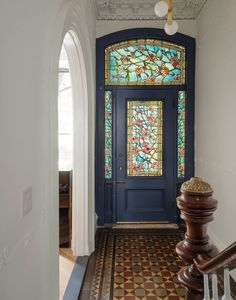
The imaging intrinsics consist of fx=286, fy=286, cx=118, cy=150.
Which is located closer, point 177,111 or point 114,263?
point 114,263

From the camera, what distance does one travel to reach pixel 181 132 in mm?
4449

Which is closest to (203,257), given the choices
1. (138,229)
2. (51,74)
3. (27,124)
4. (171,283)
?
(27,124)

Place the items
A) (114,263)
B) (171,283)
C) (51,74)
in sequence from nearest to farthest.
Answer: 1. (51,74)
2. (171,283)
3. (114,263)

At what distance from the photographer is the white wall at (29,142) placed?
1174 mm

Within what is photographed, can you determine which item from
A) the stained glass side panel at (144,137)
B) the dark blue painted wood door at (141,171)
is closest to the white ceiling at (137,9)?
the dark blue painted wood door at (141,171)

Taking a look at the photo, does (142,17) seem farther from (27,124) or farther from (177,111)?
(27,124)

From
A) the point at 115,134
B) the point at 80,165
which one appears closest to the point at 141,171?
the point at 115,134

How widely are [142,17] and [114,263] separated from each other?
138 inches

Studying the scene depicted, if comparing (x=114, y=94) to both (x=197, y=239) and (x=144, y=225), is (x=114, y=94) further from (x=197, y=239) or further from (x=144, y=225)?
(x=197, y=239)

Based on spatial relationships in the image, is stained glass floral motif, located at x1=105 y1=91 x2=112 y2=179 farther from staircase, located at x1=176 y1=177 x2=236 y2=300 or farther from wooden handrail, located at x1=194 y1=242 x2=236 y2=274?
wooden handrail, located at x1=194 y1=242 x2=236 y2=274

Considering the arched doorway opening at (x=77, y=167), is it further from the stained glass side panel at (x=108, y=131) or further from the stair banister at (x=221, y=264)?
the stair banister at (x=221, y=264)

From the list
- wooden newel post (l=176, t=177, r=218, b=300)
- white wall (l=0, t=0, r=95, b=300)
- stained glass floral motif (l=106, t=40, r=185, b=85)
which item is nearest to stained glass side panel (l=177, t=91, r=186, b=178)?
stained glass floral motif (l=106, t=40, r=185, b=85)

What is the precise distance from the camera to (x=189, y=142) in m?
4.42

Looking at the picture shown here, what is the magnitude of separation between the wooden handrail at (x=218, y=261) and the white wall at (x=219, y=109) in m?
1.91
